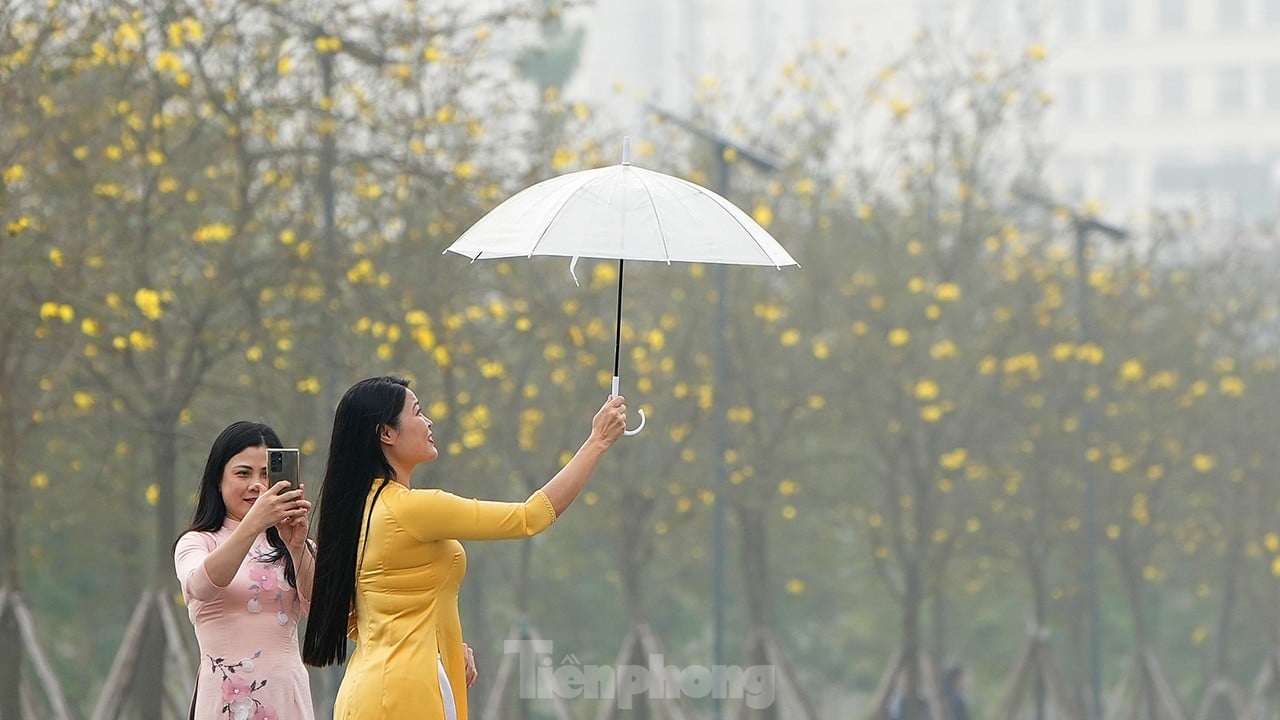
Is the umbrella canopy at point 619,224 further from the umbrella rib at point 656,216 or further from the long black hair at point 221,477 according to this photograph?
the long black hair at point 221,477

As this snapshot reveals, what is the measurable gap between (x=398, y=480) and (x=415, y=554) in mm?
228

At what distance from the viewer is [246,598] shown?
5.26m

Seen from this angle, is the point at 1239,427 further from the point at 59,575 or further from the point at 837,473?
the point at 59,575

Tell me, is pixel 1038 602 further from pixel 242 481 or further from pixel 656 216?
pixel 242 481

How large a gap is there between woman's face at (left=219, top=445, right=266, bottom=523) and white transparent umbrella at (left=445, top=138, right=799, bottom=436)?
2.86ft

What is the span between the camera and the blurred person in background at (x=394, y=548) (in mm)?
4977

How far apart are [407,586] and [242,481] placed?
2.31ft

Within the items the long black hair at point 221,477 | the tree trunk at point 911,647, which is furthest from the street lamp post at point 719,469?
the long black hair at point 221,477

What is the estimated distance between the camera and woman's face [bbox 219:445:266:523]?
17.8ft

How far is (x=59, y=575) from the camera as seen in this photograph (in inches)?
747

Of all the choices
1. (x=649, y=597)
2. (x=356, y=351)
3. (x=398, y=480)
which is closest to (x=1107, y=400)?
(x=649, y=597)

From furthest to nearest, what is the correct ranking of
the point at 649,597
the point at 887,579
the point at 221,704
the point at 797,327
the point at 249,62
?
the point at 649,597
the point at 887,579
the point at 797,327
the point at 249,62
the point at 221,704

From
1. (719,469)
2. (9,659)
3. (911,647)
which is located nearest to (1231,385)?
(911,647)

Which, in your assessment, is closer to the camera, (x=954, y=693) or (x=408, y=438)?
(x=408, y=438)
